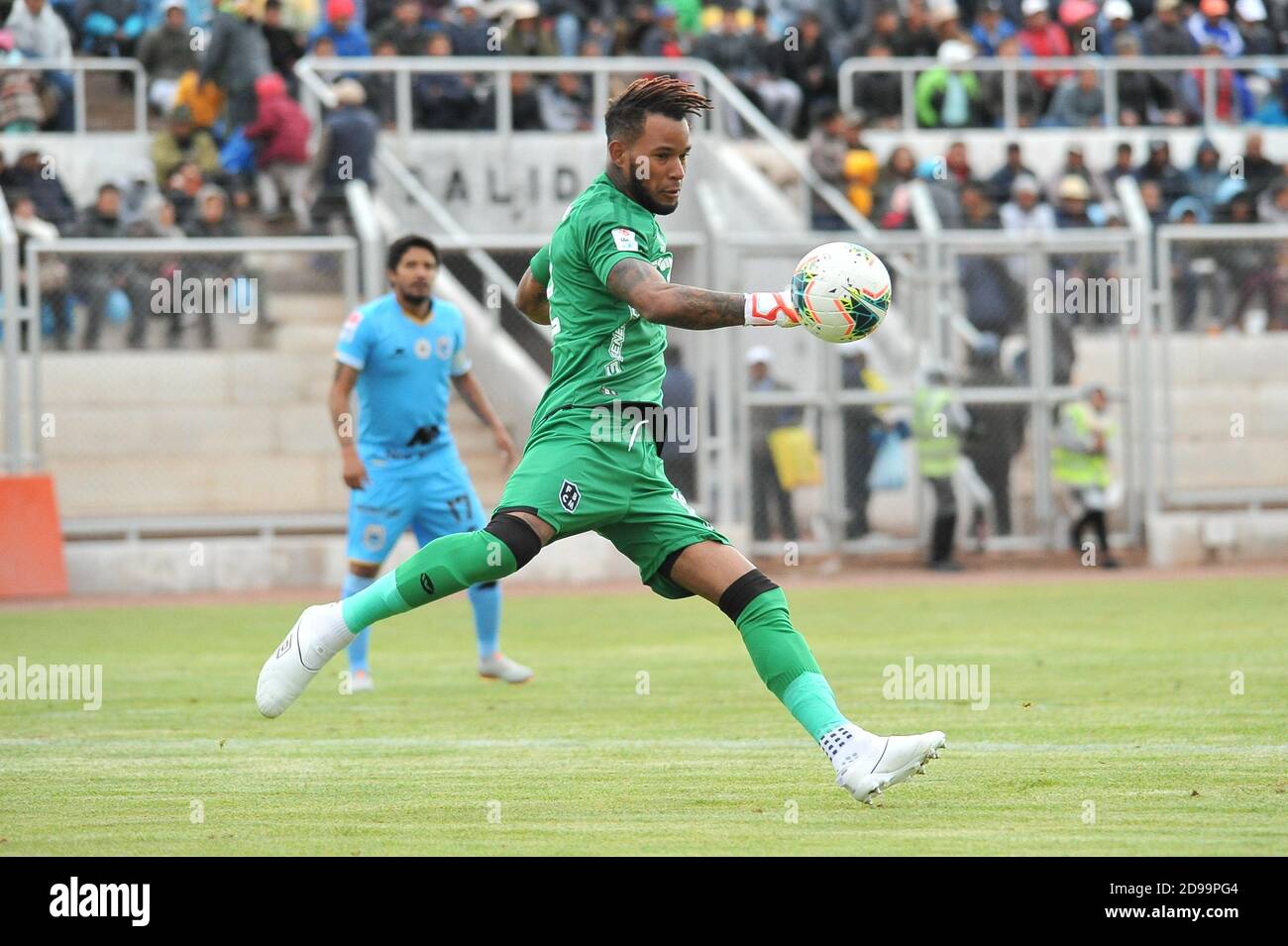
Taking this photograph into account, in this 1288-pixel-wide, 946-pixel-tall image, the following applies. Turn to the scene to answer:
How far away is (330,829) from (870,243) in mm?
14040

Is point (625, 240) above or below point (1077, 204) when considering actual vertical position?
above

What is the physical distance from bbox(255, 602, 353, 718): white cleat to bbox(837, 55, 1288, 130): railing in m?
17.8

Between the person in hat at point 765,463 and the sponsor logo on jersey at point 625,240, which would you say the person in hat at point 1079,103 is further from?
the sponsor logo on jersey at point 625,240

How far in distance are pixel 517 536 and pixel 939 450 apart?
13239 mm

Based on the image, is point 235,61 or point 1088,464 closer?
point 1088,464

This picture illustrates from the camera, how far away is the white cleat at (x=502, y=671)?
11.2 m

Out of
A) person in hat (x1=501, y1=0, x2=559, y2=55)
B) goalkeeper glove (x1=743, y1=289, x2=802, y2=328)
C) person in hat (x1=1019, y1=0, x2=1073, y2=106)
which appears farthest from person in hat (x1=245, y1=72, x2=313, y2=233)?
goalkeeper glove (x1=743, y1=289, x2=802, y2=328)

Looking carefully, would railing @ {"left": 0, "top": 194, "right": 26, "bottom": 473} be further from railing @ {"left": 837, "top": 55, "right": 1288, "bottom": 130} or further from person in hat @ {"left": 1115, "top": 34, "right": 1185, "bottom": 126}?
person in hat @ {"left": 1115, "top": 34, "right": 1185, "bottom": 126}

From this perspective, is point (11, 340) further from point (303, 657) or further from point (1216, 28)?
point (1216, 28)

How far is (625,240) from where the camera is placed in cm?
677

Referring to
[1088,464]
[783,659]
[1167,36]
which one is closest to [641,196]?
[783,659]

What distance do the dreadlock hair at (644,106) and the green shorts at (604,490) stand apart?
3.26 feet

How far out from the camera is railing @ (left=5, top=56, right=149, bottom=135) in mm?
21609

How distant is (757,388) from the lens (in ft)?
66.2
